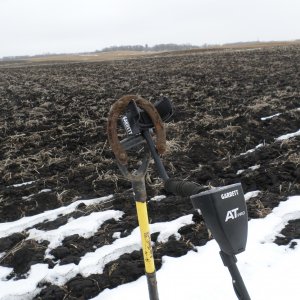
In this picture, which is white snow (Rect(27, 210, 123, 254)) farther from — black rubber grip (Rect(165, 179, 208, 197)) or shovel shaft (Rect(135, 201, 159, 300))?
black rubber grip (Rect(165, 179, 208, 197))

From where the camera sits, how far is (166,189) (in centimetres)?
A: 199

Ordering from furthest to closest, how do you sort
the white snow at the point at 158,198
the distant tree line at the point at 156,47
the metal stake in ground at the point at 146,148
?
the distant tree line at the point at 156,47 → the white snow at the point at 158,198 → the metal stake in ground at the point at 146,148

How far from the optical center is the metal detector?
5.64ft

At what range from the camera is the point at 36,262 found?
12.3ft

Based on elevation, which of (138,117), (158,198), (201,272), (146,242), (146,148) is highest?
(138,117)

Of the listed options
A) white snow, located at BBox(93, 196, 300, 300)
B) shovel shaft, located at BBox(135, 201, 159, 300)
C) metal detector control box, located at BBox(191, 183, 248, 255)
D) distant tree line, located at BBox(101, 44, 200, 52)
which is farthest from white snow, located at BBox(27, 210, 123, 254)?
distant tree line, located at BBox(101, 44, 200, 52)

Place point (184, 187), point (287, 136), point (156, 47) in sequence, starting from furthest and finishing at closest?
point (156, 47) → point (287, 136) → point (184, 187)

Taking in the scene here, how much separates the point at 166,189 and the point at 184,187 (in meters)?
0.17

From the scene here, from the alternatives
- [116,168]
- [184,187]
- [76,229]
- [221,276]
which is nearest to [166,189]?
[184,187]

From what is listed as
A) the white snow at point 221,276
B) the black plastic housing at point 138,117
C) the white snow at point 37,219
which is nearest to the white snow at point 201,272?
the white snow at point 221,276

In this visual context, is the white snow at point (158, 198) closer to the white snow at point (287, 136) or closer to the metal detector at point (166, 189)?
the metal detector at point (166, 189)

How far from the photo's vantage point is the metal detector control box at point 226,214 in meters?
1.70

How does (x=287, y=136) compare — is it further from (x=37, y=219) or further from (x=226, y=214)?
(x=226, y=214)

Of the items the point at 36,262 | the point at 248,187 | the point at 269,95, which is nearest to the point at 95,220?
the point at 36,262
